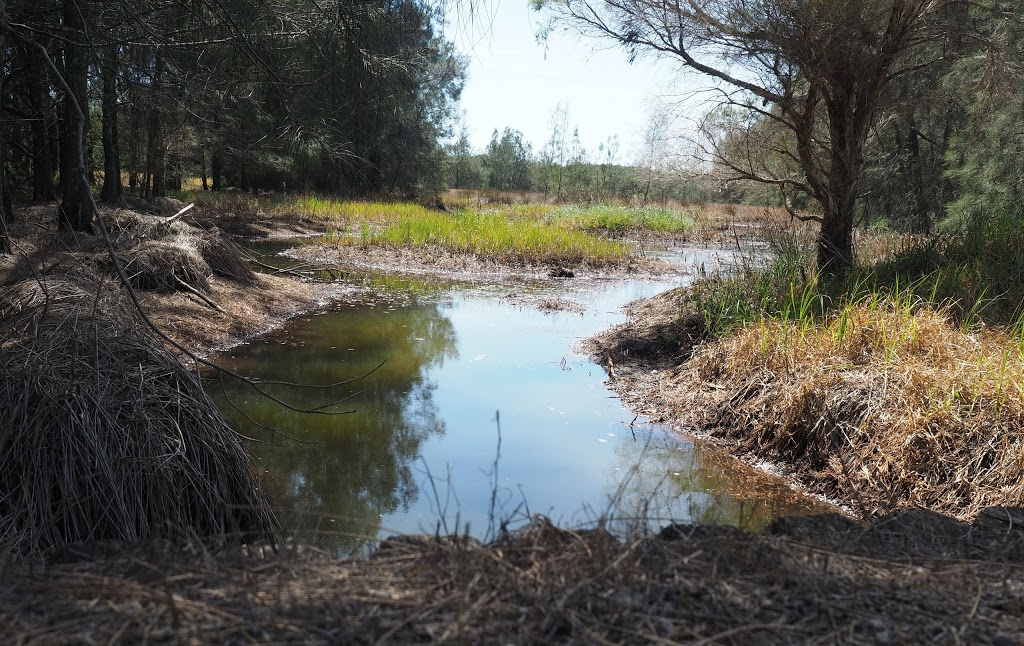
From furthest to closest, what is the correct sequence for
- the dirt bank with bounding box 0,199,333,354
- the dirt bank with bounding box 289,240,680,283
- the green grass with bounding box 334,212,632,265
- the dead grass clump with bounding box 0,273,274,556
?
the green grass with bounding box 334,212,632,265 → the dirt bank with bounding box 289,240,680,283 → the dirt bank with bounding box 0,199,333,354 → the dead grass clump with bounding box 0,273,274,556

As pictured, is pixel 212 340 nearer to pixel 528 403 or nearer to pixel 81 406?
pixel 528 403

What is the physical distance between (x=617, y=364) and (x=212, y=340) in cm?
407

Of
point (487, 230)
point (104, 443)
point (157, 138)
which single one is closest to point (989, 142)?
point (487, 230)

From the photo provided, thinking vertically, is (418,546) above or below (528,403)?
above

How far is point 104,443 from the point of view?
290cm

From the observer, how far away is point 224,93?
15.8 feet

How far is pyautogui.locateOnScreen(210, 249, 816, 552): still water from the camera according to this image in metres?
3.97

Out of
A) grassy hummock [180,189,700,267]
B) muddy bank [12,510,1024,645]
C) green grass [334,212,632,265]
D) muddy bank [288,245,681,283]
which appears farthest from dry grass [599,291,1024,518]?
grassy hummock [180,189,700,267]

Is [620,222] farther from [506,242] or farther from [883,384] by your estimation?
[883,384]

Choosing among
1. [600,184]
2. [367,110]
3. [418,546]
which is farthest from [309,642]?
[600,184]

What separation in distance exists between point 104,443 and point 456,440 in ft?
8.31

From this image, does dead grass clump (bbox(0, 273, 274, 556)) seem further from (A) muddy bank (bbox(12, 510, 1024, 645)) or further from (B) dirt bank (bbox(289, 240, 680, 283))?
(B) dirt bank (bbox(289, 240, 680, 283))

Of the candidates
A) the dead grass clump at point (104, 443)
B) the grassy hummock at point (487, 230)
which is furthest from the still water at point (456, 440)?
the grassy hummock at point (487, 230)

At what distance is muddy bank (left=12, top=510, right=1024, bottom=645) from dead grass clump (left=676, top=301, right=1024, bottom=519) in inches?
81.5
